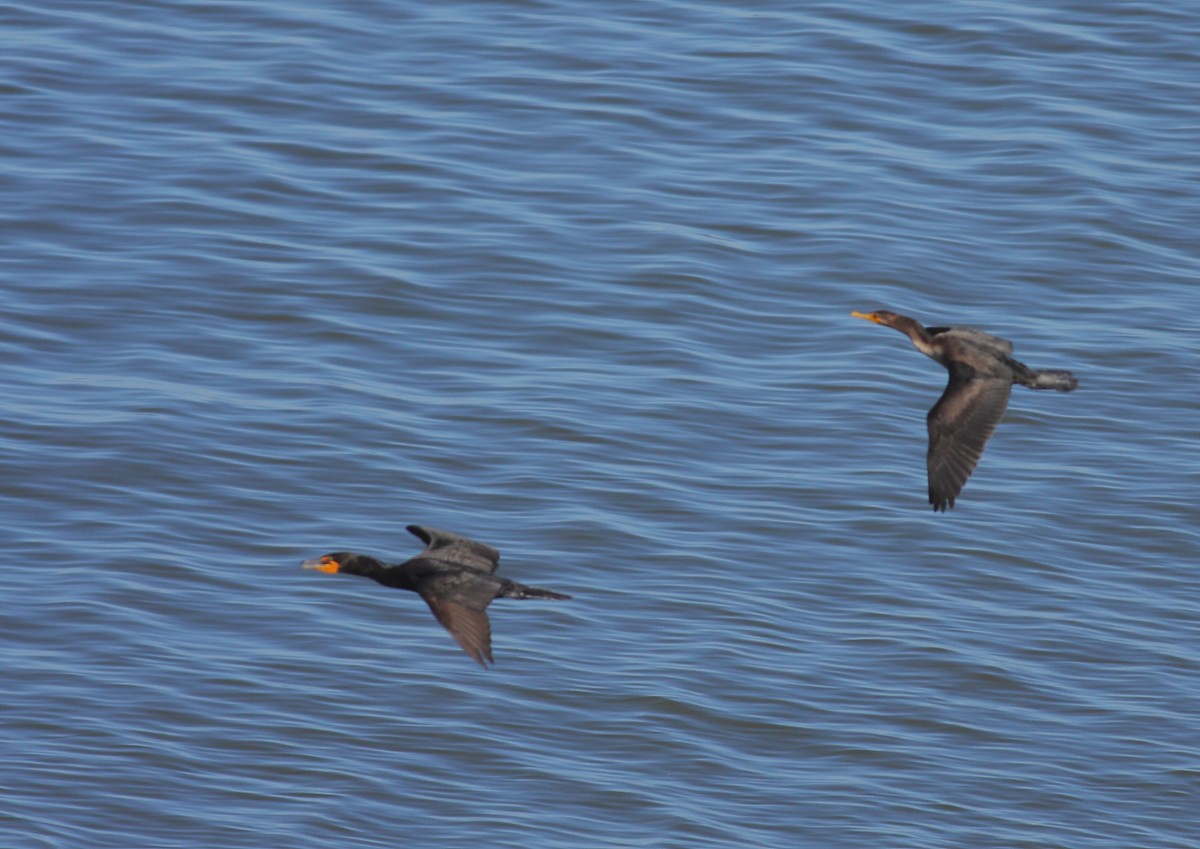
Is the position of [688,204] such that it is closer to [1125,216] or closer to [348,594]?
[1125,216]

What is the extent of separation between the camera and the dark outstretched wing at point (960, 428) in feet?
29.5

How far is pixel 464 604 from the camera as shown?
26.5ft

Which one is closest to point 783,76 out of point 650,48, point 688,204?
point 650,48

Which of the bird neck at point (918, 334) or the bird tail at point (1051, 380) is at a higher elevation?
the bird neck at point (918, 334)

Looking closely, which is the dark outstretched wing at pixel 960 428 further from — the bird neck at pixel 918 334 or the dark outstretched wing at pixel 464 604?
the dark outstretched wing at pixel 464 604

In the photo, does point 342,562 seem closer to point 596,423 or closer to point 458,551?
point 458,551

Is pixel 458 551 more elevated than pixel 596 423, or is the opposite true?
pixel 458 551

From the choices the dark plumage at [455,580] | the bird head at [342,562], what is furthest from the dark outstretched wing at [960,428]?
the bird head at [342,562]

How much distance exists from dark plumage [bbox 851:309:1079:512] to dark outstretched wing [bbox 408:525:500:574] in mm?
1905

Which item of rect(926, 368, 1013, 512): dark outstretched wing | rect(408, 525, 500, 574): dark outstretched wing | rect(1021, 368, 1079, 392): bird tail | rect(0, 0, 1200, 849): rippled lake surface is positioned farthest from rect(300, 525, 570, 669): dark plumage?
rect(1021, 368, 1079, 392): bird tail

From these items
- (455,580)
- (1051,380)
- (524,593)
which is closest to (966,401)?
(1051,380)

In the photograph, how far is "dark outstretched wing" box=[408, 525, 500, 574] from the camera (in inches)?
348

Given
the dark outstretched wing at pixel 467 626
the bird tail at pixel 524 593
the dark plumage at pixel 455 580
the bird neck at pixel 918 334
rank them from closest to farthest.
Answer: the dark outstretched wing at pixel 467 626, the dark plumage at pixel 455 580, the bird tail at pixel 524 593, the bird neck at pixel 918 334

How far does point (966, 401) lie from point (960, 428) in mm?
131
